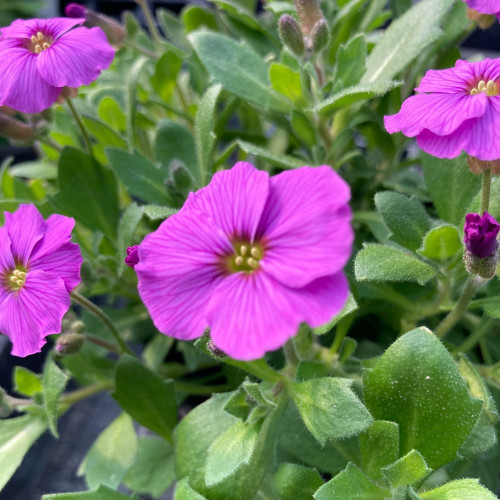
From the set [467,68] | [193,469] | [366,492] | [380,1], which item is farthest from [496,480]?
[380,1]

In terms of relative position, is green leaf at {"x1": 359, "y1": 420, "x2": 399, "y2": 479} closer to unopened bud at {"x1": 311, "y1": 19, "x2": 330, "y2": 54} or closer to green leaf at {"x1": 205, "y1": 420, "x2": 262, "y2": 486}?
green leaf at {"x1": 205, "y1": 420, "x2": 262, "y2": 486}

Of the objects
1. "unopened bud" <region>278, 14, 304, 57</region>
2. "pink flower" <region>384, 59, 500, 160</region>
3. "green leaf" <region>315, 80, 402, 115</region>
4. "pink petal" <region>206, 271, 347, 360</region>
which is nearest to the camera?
"pink petal" <region>206, 271, 347, 360</region>

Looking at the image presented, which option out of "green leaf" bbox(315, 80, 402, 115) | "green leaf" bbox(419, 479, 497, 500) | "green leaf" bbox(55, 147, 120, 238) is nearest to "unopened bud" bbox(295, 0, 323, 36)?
"green leaf" bbox(315, 80, 402, 115)

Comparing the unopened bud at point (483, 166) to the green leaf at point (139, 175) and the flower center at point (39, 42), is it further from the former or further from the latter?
the flower center at point (39, 42)

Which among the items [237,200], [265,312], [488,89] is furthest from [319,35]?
[265,312]

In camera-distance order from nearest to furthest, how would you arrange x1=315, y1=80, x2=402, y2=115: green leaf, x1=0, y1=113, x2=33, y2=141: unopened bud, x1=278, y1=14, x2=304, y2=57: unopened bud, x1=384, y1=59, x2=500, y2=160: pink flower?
x1=384, y1=59, x2=500, y2=160: pink flower < x1=315, y1=80, x2=402, y2=115: green leaf < x1=278, y1=14, x2=304, y2=57: unopened bud < x1=0, y1=113, x2=33, y2=141: unopened bud

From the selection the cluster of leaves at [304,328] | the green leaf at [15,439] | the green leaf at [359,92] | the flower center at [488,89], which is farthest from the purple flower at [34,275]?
the flower center at [488,89]

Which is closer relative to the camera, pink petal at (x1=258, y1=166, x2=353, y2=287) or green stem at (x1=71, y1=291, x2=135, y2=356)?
pink petal at (x1=258, y1=166, x2=353, y2=287)
